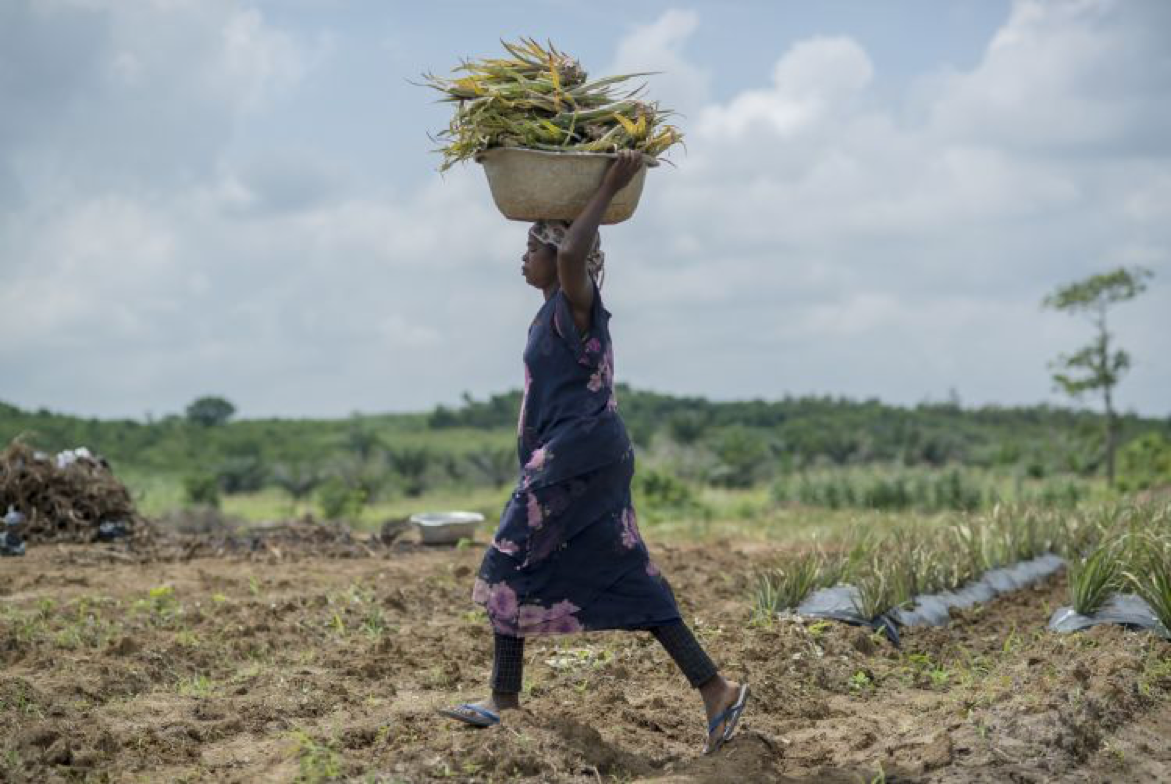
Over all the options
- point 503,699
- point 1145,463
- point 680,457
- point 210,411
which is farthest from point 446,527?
point 210,411

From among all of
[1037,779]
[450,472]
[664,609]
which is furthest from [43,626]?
[450,472]

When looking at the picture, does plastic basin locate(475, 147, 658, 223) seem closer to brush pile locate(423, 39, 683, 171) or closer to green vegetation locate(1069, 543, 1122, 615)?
brush pile locate(423, 39, 683, 171)

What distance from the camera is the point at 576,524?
3.92m

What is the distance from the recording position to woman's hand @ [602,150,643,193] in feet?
12.7

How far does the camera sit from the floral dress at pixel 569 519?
389 centimetres

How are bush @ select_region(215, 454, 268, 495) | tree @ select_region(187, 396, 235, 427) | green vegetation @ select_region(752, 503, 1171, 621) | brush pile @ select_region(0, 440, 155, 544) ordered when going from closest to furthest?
green vegetation @ select_region(752, 503, 1171, 621), brush pile @ select_region(0, 440, 155, 544), bush @ select_region(215, 454, 268, 495), tree @ select_region(187, 396, 235, 427)

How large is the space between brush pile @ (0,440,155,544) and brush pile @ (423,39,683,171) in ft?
22.8

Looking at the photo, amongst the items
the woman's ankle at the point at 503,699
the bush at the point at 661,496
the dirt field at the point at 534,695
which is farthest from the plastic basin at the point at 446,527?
the woman's ankle at the point at 503,699

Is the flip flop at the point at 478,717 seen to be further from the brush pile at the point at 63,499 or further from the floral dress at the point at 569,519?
the brush pile at the point at 63,499

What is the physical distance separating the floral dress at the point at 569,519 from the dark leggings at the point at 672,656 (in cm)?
5

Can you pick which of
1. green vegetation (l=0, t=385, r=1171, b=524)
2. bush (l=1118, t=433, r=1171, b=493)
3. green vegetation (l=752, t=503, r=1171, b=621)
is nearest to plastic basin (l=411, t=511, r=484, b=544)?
green vegetation (l=0, t=385, r=1171, b=524)

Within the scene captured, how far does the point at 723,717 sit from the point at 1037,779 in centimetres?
99

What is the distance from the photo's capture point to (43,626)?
257 inches

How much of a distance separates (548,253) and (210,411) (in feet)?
93.6
